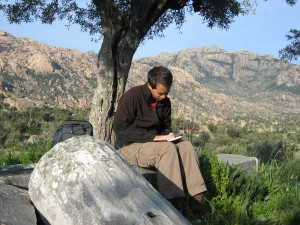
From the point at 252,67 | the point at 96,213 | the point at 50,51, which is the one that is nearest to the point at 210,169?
the point at 96,213

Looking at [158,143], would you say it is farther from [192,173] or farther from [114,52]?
[114,52]

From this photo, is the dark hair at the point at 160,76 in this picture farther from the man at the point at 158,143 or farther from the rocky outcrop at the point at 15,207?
the rocky outcrop at the point at 15,207

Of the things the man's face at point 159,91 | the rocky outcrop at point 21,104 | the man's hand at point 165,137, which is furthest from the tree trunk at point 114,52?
the rocky outcrop at point 21,104

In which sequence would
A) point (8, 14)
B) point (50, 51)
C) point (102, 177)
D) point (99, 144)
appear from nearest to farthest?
1. point (102, 177)
2. point (99, 144)
3. point (8, 14)
4. point (50, 51)

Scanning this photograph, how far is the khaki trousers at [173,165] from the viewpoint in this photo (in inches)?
172

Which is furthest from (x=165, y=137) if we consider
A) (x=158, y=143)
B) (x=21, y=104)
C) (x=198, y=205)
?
(x=21, y=104)

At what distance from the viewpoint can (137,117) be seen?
5.18 meters

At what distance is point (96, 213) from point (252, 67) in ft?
491

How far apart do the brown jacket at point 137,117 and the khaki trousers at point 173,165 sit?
0.20 meters

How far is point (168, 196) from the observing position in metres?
4.33

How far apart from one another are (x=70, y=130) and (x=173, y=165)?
174cm

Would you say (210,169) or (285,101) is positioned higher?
(210,169)

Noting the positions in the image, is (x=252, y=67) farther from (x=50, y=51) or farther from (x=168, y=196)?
(x=168, y=196)

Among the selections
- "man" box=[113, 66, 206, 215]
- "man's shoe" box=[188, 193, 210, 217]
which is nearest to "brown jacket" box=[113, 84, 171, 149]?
"man" box=[113, 66, 206, 215]
